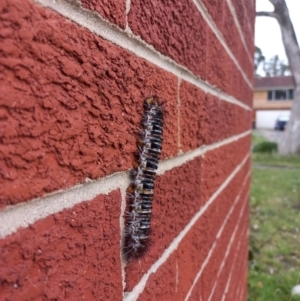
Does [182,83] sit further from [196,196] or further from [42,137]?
[42,137]

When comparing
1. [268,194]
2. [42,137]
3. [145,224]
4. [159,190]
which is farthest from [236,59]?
[268,194]

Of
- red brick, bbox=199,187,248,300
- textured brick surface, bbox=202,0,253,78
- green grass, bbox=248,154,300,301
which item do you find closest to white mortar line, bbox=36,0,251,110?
textured brick surface, bbox=202,0,253,78

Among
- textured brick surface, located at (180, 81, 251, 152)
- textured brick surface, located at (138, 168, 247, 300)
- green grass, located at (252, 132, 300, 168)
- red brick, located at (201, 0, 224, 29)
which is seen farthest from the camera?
green grass, located at (252, 132, 300, 168)

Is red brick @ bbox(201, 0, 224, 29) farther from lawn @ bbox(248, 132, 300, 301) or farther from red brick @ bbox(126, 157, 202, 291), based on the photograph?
lawn @ bbox(248, 132, 300, 301)

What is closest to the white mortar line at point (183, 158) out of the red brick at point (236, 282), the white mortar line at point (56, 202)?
the white mortar line at point (56, 202)

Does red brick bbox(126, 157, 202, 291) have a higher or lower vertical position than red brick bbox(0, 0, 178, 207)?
lower

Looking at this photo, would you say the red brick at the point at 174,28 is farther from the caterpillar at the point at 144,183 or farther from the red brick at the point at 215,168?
the red brick at the point at 215,168

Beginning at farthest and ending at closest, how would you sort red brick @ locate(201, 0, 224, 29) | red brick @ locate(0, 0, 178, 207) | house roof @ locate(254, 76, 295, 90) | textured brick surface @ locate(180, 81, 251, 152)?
house roof @ locate(254, 76, 295, 90) < red brick @ locate(201, 0, 224, 29) < textured brick surface @ locate(180, 81, 251, 152) < red brick @ locate(0, 0, 178, 207)
